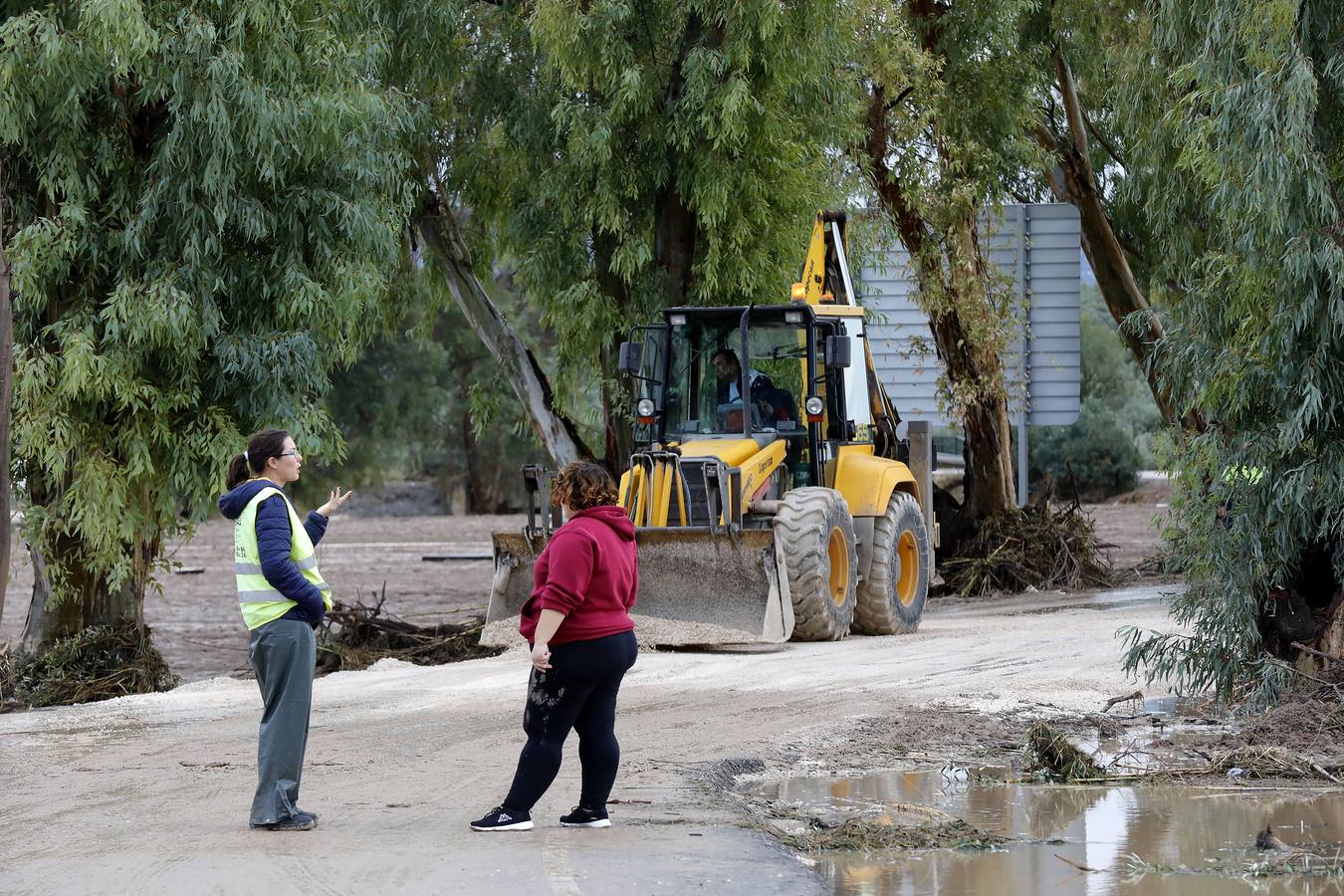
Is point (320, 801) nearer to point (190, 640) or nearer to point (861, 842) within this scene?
point (861, 842)

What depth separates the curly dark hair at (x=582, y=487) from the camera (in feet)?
23.8

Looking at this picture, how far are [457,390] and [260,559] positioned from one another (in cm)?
4268

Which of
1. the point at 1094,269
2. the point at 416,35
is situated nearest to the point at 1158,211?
the point at 416,35

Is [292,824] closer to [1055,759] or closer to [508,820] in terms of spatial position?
[508,820]

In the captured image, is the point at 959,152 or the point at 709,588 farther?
the point at 959,152

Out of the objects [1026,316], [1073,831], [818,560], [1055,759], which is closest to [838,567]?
[818,560]

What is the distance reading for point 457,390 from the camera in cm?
4966

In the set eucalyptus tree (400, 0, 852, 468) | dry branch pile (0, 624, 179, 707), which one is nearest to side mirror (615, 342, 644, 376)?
eucalyptus tree (400, 0, 852, 468)

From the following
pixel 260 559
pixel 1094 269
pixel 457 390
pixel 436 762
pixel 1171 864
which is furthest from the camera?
pixel 457 390

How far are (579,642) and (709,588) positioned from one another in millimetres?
7633

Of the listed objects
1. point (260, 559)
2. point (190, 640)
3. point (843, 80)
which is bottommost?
point (190, 640)

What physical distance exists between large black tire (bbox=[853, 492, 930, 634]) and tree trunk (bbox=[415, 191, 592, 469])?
4.93 metres

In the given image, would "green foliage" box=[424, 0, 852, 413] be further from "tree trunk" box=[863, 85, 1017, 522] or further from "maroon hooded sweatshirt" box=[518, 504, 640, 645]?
"maroon hooded sweatshirt" box=[518, 504, 640, 645]

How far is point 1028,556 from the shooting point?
2291cm
